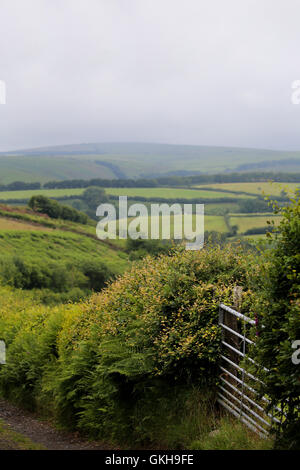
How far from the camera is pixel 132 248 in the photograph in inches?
3693

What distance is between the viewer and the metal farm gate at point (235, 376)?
600 cm

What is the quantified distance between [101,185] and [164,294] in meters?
181

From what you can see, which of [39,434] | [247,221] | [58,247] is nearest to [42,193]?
[58,247]

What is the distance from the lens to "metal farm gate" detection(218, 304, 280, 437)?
19.7ft

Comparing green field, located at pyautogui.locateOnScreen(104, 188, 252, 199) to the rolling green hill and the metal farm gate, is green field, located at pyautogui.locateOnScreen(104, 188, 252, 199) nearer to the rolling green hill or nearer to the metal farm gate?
the rolling green hill

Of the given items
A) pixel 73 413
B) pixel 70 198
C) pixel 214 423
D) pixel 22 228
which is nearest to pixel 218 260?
pixel 214 423

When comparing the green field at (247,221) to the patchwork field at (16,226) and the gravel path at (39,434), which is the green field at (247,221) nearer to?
the patchwork field at (16,226)

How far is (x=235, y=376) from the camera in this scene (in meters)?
6.41

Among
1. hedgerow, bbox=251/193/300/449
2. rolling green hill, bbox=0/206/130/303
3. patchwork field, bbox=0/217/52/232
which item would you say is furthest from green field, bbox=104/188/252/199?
hedgerow, bbox=251/193/300/449

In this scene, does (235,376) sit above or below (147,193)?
above

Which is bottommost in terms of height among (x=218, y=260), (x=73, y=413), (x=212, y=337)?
(x=73, y=413)

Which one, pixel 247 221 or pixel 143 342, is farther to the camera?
pixel 247 221

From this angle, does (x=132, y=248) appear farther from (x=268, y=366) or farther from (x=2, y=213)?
(x=268, y=366)

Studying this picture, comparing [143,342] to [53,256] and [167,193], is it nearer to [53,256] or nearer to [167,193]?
[53,256]
